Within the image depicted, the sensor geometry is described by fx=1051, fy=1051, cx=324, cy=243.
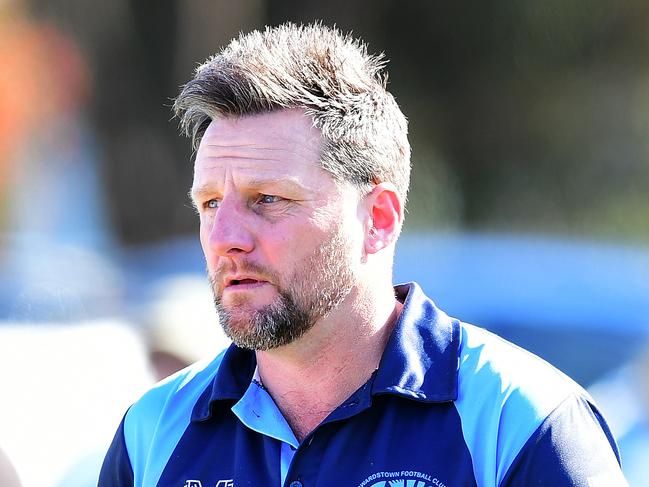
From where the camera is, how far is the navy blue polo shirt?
1.85m

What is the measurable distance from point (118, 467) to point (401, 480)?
0.66 m

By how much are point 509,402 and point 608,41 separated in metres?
7.66

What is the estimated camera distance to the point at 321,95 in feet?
7.02

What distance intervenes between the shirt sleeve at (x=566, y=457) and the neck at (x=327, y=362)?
0.39 m

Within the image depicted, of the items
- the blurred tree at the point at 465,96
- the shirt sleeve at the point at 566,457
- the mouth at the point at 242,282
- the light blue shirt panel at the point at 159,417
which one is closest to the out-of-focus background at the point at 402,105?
the blurred tree at the point at 465,96

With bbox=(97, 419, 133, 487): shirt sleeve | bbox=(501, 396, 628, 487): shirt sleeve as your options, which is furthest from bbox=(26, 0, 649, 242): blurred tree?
bbox=(501, 396, 628, 487): shirt sleeve

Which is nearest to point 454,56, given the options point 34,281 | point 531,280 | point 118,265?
point 118,265

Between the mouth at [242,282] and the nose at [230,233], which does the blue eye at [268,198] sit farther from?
the mouth at [242,282]

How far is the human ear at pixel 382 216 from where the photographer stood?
85.7 inches

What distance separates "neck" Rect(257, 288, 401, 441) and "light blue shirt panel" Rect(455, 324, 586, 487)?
19cm

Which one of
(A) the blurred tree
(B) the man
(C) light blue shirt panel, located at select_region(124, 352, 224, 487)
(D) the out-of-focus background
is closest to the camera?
(B) the man

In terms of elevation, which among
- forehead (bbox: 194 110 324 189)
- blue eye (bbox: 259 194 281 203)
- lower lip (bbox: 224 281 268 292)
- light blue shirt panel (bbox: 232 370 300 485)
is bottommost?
light blue shirt panel (bbox: 232 370 300 485)

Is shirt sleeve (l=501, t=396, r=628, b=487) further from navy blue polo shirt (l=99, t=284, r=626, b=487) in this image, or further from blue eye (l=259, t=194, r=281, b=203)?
blue eye (l=259, t=194, r=281, b=203)

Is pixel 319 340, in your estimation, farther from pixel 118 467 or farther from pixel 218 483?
pixel 118 467
